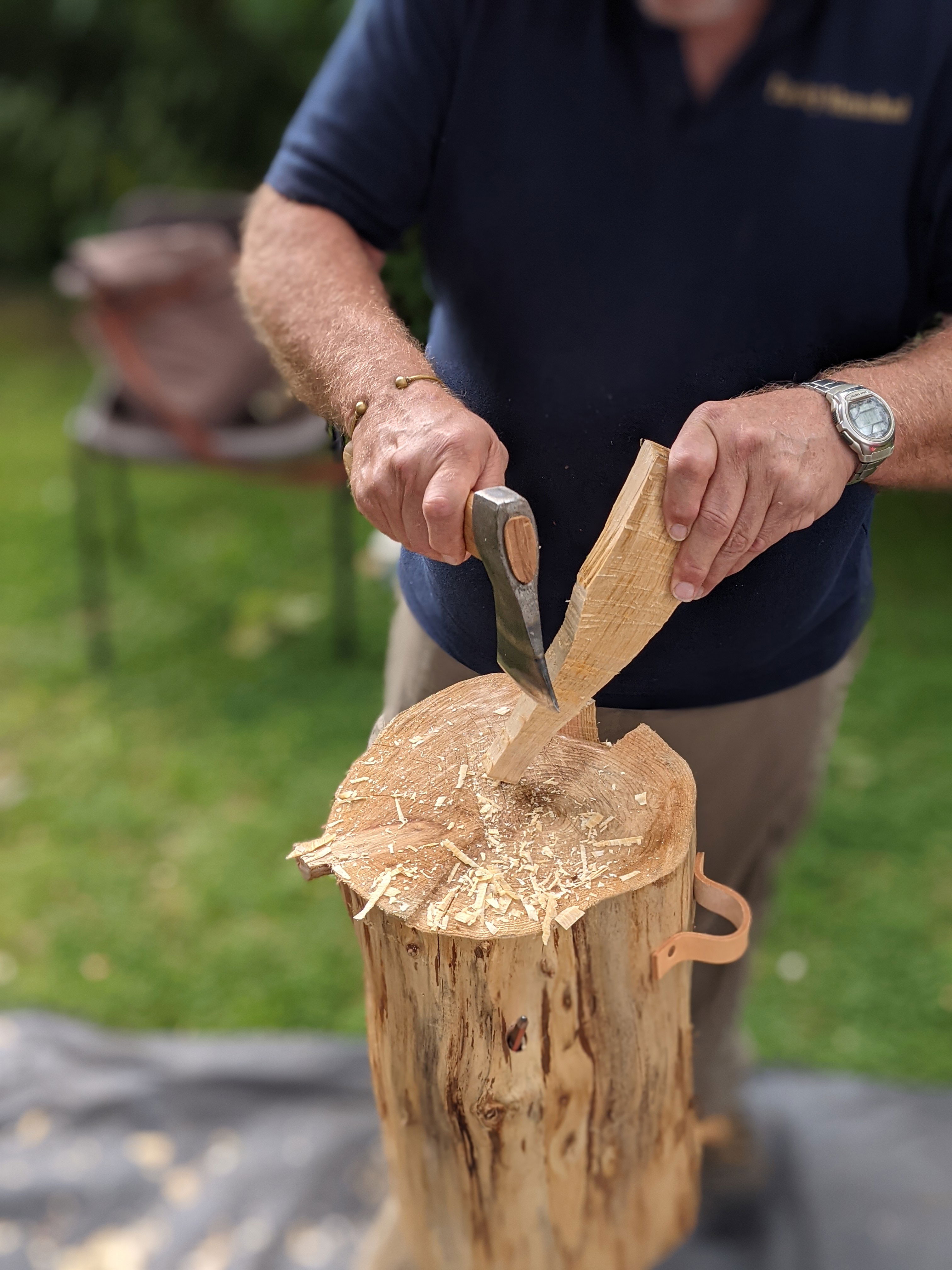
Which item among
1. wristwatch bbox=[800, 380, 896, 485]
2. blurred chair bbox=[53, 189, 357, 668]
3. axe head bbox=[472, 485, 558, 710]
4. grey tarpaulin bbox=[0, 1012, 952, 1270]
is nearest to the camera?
axe head bbox=[472, 485, 558, 710]

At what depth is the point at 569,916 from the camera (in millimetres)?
1101

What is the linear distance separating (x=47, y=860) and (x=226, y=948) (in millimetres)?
547

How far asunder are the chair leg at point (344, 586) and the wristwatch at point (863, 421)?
7.30ft

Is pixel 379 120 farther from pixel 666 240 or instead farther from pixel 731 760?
pixel 731 760

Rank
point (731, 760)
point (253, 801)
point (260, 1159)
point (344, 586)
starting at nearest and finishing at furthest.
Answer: point (731, 760)
point (260, 1159)
point (253, 801)
point (344, 586)

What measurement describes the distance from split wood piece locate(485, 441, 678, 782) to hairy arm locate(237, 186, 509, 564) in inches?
4.8

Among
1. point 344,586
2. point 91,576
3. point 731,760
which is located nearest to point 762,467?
point 731,760

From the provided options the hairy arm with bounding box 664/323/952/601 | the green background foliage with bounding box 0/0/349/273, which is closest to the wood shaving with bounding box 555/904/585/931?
the hairy arm with bounding box 664/323/952/601

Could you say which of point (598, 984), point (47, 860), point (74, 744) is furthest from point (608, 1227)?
point (74, 744)

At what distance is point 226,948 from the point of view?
8.05 feet

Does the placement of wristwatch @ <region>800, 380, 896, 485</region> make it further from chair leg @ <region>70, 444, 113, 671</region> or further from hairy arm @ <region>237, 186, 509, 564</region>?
chair leg @ <region>70, 444, 113, 671</region>

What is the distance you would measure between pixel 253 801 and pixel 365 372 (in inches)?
74.3

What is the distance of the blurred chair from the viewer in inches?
120

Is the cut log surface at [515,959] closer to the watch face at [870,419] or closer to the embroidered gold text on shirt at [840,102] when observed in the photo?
the watch face at [870,419]
